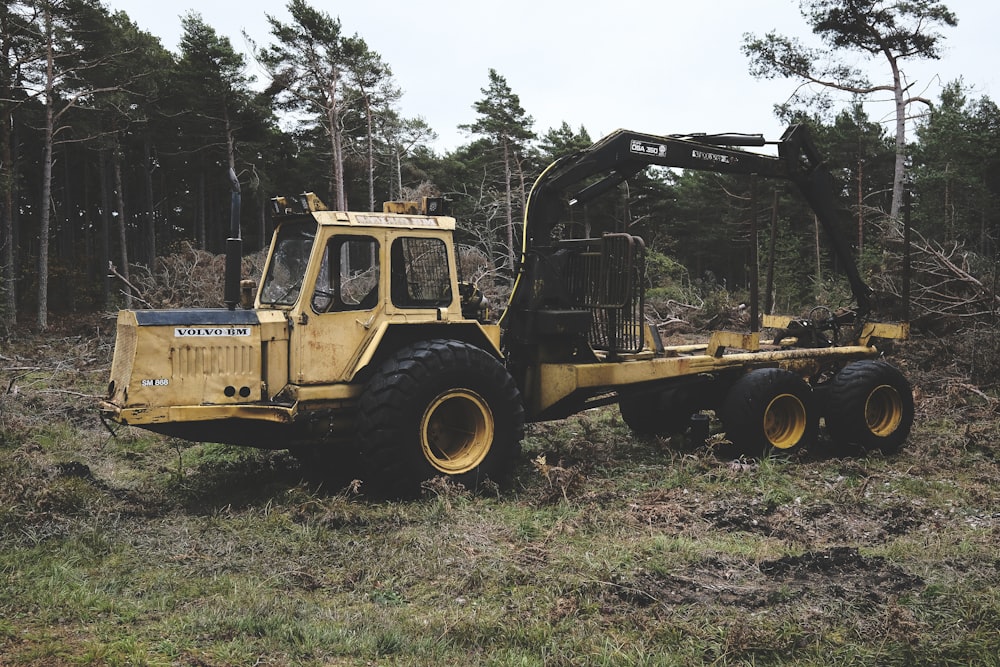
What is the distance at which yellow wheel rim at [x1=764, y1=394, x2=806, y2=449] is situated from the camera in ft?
28.5

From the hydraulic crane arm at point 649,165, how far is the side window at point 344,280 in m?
1.81

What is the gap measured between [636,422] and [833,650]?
19.5ft

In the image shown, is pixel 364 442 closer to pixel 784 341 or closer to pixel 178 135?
pixel 784 341

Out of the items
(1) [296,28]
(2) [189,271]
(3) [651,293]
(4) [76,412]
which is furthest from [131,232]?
(4) [76,412]

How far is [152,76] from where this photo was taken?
94.5ft

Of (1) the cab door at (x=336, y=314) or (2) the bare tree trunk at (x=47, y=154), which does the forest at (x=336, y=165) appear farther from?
(1) the cab door at (x=336, y=314)

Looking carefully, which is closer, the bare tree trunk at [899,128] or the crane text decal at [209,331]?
the crane text decal at [209,331]

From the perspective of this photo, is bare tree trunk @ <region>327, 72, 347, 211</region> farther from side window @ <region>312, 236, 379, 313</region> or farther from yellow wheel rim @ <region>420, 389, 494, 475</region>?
yellow wheel rim @ <region>420, 389, 494, 475</region>

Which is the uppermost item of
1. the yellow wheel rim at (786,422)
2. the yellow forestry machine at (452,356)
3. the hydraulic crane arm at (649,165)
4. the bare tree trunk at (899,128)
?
the bare tree trunk at (899,128)

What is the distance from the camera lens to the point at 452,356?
6.73 metres

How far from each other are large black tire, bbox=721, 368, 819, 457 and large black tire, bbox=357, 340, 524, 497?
2575 mm

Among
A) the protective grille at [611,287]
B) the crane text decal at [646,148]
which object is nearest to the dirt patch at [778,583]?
the protective grille at [611,287]

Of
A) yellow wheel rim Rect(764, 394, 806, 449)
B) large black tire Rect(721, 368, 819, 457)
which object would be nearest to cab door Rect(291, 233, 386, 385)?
large black tire Rect(721, 368, 819, 457)

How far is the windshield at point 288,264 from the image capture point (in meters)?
6.89
